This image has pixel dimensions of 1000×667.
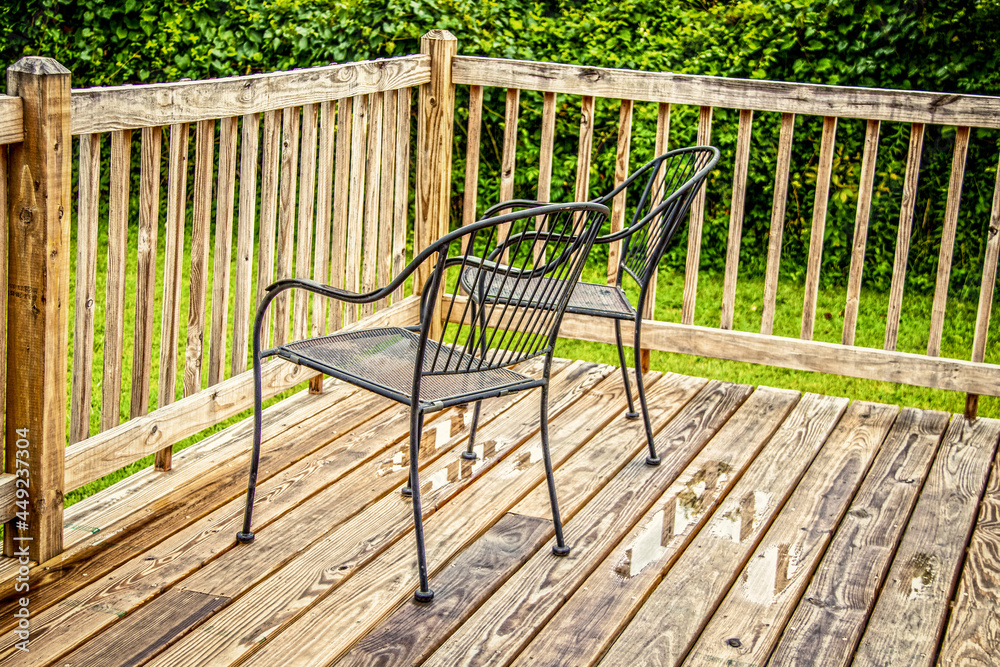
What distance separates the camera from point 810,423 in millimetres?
3779

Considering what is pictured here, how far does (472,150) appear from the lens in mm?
4340

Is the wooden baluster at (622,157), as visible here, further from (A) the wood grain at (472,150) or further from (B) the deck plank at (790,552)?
(B) the deck plank at (790,552)

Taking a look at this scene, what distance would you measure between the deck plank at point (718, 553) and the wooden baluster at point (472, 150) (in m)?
1.52

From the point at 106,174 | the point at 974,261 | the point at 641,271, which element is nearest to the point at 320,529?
the point at 641,271

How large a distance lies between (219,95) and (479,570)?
57.1 inches

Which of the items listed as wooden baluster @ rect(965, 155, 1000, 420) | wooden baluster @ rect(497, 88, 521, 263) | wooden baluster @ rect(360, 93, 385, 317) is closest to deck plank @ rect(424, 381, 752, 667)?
wooden baluster @ rect(965, 155, 1000, 420)

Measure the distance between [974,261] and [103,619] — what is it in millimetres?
4738

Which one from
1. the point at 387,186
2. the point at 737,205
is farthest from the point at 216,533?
the point at 737,205

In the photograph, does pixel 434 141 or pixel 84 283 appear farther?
pixel 434 141

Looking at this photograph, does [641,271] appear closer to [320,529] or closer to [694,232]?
[694,232]

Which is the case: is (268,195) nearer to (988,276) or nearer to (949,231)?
(949,231)

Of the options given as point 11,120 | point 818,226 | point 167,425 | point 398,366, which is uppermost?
point 11,120

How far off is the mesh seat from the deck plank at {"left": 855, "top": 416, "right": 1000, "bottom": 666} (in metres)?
1.01

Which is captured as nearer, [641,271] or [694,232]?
[641,271]
